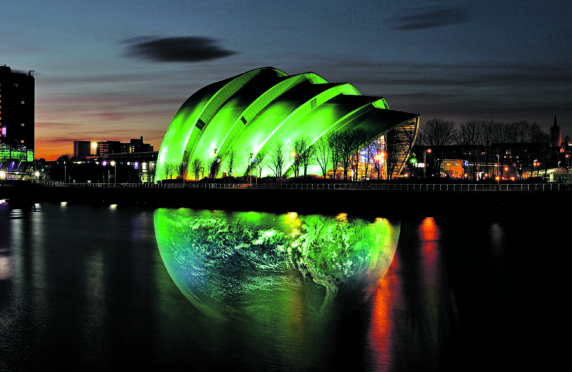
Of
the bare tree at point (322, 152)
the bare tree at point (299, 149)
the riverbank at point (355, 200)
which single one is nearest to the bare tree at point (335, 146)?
the bare tree at point (322, 152)

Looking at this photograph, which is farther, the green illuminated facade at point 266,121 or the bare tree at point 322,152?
the green illuminated facade at point 266,121

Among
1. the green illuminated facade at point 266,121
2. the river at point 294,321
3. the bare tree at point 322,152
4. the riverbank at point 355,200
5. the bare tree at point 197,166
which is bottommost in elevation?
the river at point 294,321

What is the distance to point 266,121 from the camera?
7094cm

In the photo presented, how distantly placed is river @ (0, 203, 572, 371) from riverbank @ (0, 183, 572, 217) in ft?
65.0

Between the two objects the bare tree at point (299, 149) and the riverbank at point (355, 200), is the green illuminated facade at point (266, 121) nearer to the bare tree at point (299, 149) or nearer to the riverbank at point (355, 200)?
the bare tree at point (299, 149)

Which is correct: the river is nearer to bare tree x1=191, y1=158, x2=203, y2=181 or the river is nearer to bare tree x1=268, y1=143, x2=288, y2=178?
bare tree x1=268, y1=143, x2=288, y2=178

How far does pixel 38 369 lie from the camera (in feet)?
26.7

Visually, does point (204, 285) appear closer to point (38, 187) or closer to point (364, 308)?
point (364, 308)

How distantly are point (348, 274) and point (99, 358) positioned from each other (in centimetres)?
850

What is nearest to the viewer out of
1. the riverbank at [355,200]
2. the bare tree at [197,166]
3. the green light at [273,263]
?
the green light at [273,263]

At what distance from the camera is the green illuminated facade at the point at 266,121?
6925cm

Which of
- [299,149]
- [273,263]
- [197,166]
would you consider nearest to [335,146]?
[299,149]

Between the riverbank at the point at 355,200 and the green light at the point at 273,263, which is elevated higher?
the riverbank at the point at 355,200

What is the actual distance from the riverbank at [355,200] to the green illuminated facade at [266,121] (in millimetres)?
13118
